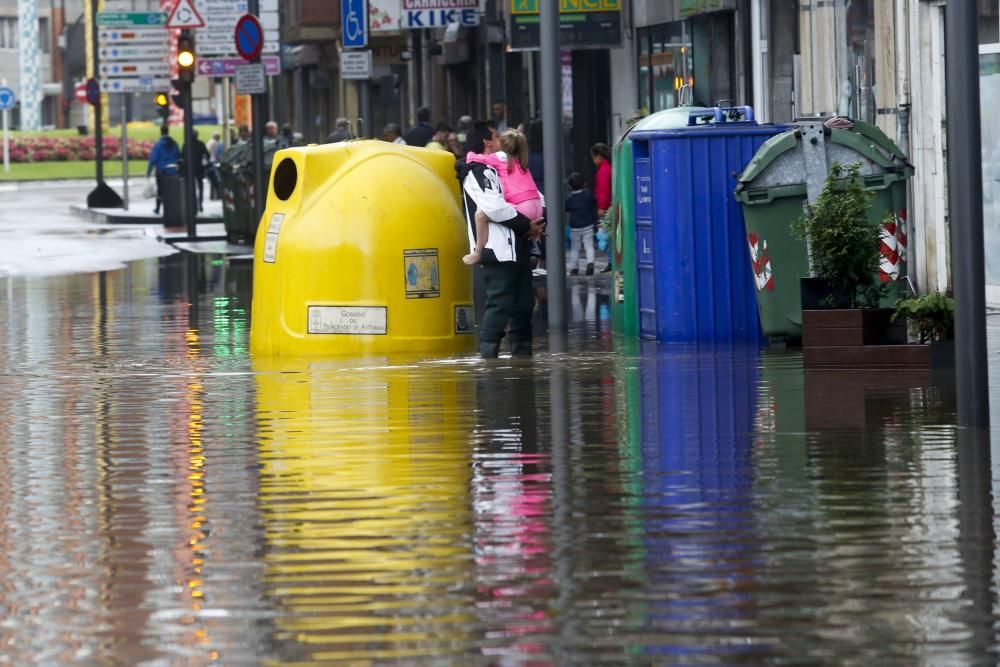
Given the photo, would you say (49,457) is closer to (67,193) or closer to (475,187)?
(475,187)

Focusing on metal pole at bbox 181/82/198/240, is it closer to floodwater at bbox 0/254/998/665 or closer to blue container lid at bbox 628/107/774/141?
blue container lid at bbox 628/107/774/141

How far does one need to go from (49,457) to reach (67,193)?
2012 inches

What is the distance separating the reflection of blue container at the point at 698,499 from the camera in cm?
676

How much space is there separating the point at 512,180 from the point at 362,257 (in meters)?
1.06

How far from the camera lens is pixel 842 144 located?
14852 millimetres

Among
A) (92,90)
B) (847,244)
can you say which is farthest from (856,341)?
(92,90)

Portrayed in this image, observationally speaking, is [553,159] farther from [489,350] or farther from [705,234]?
[489,350]

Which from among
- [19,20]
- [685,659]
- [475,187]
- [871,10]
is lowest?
[685,659]

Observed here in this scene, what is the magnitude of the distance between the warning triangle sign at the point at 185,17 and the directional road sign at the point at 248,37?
3.94m

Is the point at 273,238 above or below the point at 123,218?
below

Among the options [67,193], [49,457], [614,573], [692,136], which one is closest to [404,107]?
[67,193]

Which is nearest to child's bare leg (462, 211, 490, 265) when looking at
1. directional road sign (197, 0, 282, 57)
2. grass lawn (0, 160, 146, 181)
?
directional road sign (197, 0, 282, 57)

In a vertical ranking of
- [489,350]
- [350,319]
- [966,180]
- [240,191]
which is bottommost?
[489,350]

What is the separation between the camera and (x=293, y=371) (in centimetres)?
1434
